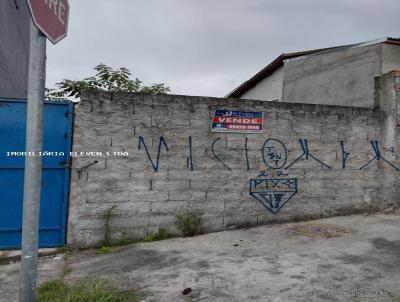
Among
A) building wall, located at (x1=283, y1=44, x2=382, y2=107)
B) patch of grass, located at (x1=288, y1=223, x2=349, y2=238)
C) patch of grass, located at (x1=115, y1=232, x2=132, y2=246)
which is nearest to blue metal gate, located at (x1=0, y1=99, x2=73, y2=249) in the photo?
patch of grass, located at (x1=115, y1=232, x2=132, y2=246)

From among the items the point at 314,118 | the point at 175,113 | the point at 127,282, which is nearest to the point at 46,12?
the point at 127,282

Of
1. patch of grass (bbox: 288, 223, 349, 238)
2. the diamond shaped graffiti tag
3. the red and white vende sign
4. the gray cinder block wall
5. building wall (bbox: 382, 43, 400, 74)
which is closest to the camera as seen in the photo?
the red and white vende sign

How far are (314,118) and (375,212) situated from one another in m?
2.17

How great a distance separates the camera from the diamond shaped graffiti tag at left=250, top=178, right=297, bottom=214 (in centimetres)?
559

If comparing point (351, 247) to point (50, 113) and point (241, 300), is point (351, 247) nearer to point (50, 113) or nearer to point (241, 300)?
point (241, 300)

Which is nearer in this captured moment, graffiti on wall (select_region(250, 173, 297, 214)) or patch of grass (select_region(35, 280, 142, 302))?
patch of grass (select_region(35, 280, 142, 302))

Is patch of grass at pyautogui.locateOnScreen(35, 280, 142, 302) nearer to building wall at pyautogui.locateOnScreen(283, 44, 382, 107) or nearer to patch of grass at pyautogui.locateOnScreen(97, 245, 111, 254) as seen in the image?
patch of grass at pyautogui.locateOnScreen(97, 245, 111, 254)

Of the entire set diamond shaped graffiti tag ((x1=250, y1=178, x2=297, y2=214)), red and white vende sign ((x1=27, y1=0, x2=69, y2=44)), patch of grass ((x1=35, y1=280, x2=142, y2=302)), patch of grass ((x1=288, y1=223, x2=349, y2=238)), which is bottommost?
patch of grass ((x1=35, y1=280, x2=142, y2=302))

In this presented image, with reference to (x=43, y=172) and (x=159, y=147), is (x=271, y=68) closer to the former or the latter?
(x=159, y=147)

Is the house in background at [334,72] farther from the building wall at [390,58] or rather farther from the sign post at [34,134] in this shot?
the sign post at [34,134]

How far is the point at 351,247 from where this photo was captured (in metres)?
4.52

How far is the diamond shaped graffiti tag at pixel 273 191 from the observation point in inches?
220

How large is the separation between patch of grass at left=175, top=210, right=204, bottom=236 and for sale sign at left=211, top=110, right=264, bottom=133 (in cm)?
134

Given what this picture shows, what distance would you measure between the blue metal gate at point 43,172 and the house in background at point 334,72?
20.6 ft
